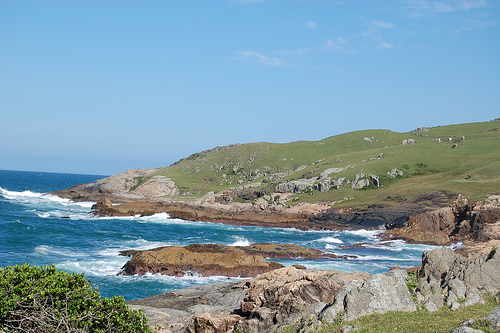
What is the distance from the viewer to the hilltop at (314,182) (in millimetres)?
70875

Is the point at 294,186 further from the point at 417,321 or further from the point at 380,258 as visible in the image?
the point at 417,321

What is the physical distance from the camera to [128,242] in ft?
168

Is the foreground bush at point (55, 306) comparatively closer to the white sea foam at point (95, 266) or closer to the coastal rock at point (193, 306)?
the coastal rock at point (193, 306)

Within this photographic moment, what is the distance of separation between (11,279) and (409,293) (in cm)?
1517

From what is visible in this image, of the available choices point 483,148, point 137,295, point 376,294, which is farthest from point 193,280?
point 483,148

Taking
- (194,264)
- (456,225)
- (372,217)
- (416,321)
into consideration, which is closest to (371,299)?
(416,321)

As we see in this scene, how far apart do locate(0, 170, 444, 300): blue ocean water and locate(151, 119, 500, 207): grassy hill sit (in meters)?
17.2

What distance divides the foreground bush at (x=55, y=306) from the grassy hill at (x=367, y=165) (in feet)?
193

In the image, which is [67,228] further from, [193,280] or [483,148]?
[483,148]

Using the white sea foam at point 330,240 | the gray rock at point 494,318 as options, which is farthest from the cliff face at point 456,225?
the gray rock at point 494,318

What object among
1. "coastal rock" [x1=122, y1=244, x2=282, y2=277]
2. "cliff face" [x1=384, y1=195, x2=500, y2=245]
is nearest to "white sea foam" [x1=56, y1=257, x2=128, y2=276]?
"coastal rock" [x1=122, y1=244, x2=282, y2=277]

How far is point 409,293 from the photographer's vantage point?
1800 cm

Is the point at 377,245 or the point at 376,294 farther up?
the point at 376,294

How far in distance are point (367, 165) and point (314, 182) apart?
40.5 ft
